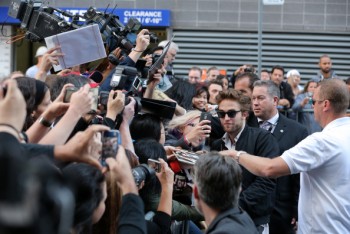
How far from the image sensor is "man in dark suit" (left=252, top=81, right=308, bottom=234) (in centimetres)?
666

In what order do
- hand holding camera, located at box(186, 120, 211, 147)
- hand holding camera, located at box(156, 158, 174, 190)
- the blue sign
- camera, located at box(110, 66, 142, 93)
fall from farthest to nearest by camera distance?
the blue sign → hand holding camera, located at box(186, 120, 211, 147) → camera, located at box(110, 66, 142, 93) → hand holding camera, located at box(156, 158, 174, 190)

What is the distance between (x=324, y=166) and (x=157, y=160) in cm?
143

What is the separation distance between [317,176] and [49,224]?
162 inches

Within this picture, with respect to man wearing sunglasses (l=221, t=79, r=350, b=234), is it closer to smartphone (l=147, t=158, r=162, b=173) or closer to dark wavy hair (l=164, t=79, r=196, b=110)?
smartphone (l=147, t=158, r=162, b=173)

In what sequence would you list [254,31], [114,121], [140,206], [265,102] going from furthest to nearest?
1. [254,31]
2. [265,102]
3. [114,121]
4. [140,206]

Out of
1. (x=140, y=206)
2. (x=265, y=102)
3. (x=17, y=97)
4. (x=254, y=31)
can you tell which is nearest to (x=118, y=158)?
(x=140, y=206)

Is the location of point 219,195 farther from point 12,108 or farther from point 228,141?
point 228,141

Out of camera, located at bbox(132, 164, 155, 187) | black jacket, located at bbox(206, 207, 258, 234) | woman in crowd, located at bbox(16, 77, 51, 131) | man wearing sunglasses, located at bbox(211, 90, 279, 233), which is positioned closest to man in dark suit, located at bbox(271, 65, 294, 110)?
man wearing sunglasses, located at bbox(211, 90, 279, 233)

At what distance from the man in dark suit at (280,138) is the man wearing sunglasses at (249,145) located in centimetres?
52

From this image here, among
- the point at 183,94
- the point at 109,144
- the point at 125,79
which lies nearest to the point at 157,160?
the point at 125,79

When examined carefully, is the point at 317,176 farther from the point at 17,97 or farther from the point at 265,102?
the point at 17,97

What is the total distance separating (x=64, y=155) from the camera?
2.69m

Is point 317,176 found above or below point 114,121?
below

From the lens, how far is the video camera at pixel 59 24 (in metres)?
5.90
